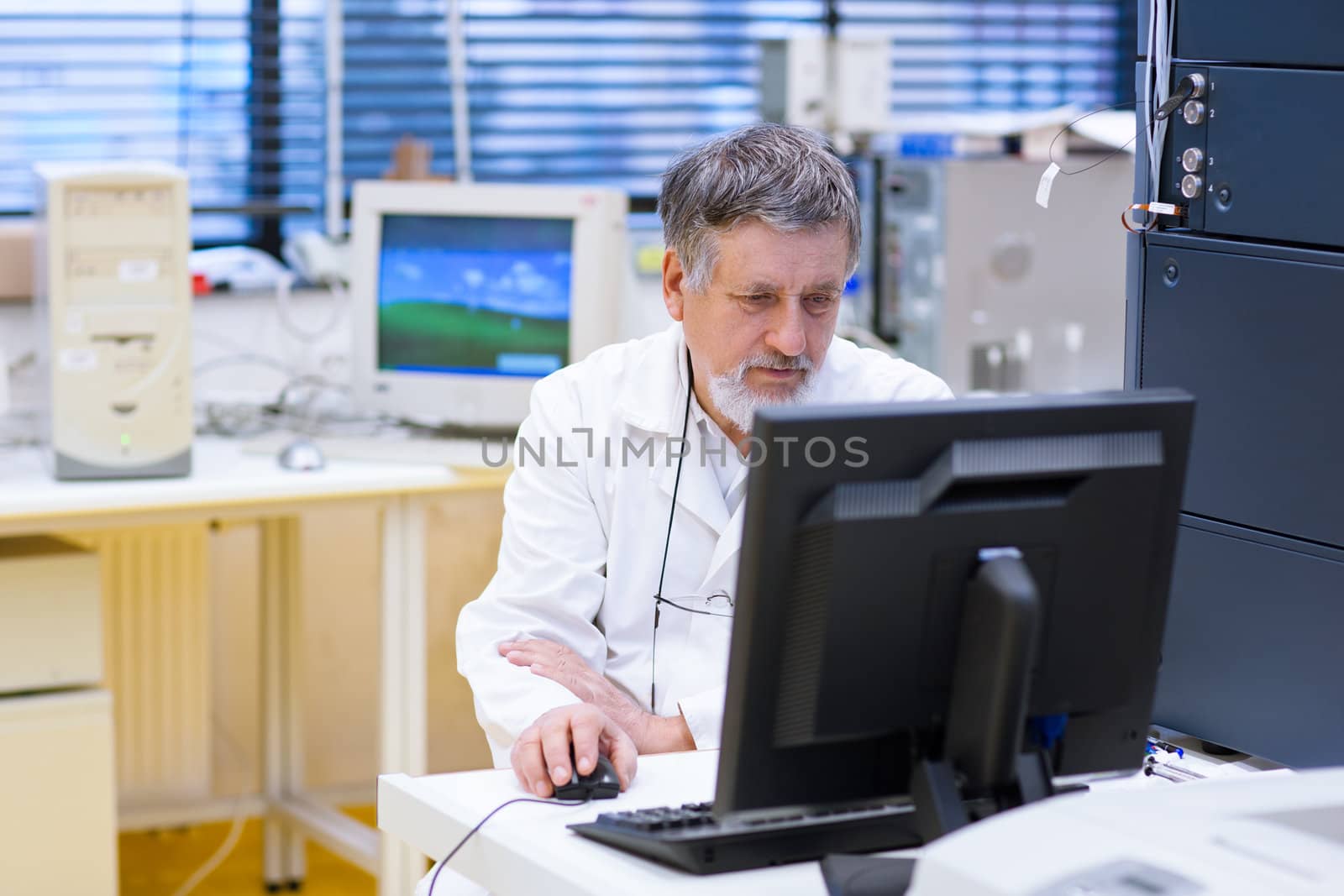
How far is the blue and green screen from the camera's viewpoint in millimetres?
2693

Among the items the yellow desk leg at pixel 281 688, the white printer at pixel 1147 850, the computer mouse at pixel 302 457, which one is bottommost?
the yellow desk leg at pixel 281 688

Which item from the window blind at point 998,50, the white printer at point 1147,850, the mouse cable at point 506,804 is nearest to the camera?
the white printer at point 1147,850

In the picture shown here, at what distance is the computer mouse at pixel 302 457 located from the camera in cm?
247

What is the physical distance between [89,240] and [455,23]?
1.09 metres

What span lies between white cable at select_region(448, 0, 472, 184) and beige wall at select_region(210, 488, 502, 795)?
74 cm

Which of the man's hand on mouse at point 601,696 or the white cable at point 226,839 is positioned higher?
the man's hand on mouse at point 601,696

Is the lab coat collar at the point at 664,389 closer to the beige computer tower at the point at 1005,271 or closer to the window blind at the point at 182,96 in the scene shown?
the beige computer tower at the point at 1005,271

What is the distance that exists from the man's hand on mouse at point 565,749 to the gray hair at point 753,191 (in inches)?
19.8

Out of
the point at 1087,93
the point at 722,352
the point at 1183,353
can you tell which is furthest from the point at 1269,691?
the point at 1087,93

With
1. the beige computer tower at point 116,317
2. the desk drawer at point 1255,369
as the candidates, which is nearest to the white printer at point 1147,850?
the desk drawer at point 1255,369

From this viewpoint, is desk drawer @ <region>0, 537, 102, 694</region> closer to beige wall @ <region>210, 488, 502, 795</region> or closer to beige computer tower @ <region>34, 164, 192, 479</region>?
beige computer tower @ <region>34, 164, 192, 479</region>

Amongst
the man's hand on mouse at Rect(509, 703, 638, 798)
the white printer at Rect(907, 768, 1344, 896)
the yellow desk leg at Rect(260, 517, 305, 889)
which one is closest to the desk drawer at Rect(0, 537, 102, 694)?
the yellow desk leg at Rect(260, 517, 305, 889)

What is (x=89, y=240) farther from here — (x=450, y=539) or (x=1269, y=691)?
(x=1269, y=691)

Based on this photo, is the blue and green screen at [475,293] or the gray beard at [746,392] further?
the blue and green screen at [475,293]
